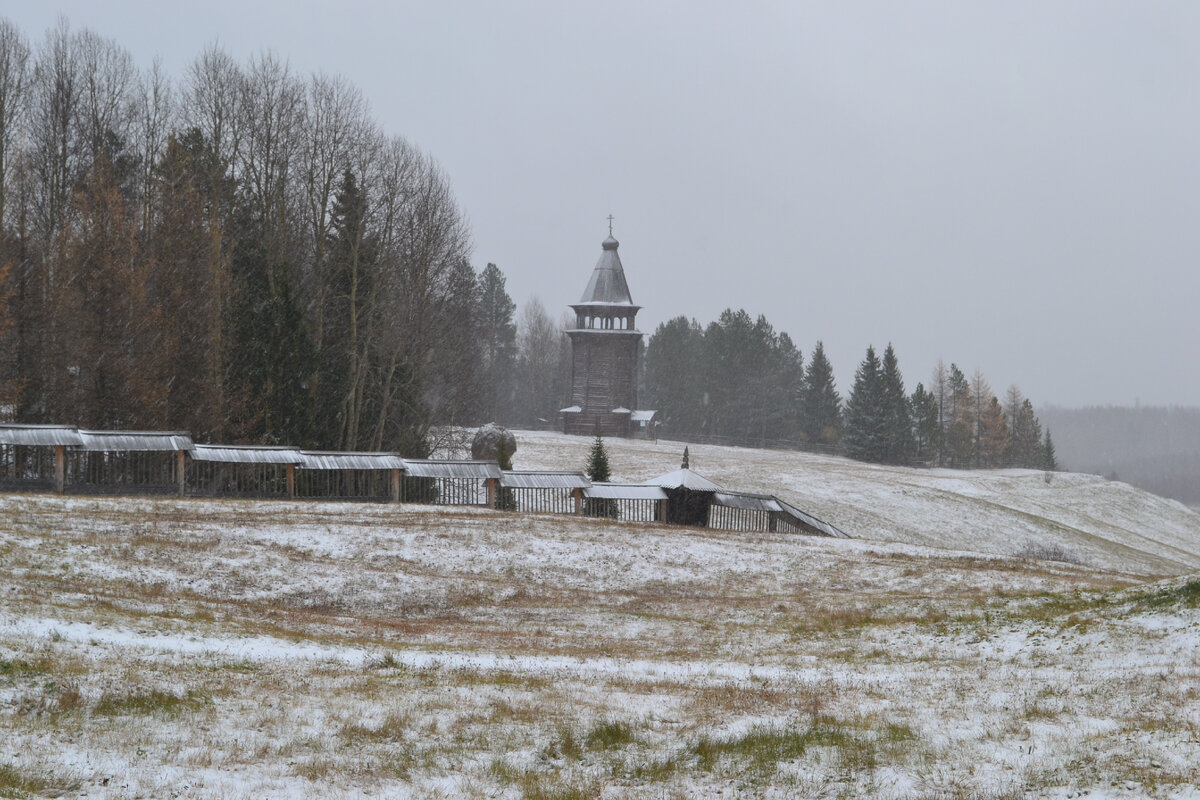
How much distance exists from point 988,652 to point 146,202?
36288mm

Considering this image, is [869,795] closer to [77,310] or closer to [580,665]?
[580,665]

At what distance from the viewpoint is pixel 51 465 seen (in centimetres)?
3225

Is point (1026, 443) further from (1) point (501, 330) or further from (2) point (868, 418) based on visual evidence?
(1) point (501, 330)

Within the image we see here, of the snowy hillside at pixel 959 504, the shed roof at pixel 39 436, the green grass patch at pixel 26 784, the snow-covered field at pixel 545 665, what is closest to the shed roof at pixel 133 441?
the shed roof at pixel 39 436

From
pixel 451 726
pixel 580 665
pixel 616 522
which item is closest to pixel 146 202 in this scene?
→ pixel 616 522

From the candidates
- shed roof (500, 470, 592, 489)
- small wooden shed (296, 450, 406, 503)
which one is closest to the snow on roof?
shed roof (500, 470, 592, 489)

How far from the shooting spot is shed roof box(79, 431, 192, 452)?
2838 cm

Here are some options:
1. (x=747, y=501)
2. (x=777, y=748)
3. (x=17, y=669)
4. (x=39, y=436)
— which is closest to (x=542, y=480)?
(x=747, y=501)

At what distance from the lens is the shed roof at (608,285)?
75750 mm

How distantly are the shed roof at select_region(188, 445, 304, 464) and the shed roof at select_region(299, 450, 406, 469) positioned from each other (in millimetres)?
524

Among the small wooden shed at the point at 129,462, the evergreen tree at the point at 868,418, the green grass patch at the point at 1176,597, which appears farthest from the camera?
the evergreen tree at the point at 868,418

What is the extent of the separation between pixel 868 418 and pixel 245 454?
64.6 meters

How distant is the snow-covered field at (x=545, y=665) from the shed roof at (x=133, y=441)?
8.06 feet

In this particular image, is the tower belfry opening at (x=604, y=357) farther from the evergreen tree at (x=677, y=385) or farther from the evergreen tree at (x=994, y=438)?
the evergreen tree at (x=994, y=438)
